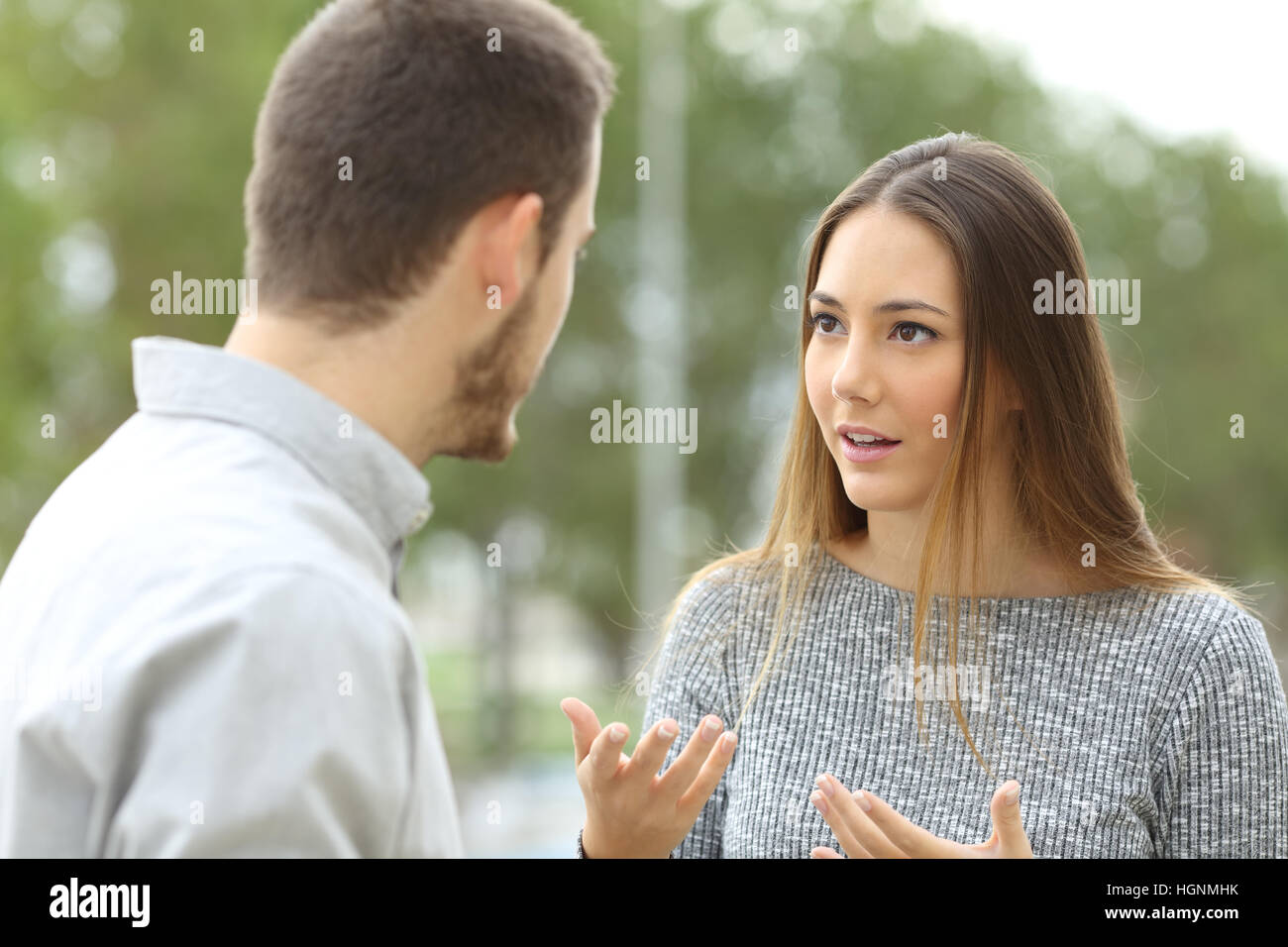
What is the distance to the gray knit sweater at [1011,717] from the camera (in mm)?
2613

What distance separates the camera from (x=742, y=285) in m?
19.9

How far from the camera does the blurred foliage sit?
16.3 meters

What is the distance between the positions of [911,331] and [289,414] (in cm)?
160

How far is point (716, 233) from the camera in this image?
2002cm

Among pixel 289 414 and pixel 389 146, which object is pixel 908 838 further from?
pixel 389 146

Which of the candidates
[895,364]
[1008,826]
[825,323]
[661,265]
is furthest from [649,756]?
[661,265]

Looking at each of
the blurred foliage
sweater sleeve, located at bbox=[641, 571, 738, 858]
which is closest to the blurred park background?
the blurred foliage

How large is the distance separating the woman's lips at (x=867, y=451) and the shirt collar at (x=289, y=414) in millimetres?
1369

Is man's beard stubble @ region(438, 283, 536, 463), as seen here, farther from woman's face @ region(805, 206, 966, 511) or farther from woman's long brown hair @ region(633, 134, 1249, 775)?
woman's long brown hair @ region(633, 134, 1249, 775)

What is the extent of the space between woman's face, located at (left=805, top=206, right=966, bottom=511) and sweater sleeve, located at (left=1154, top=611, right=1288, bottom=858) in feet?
2.25
